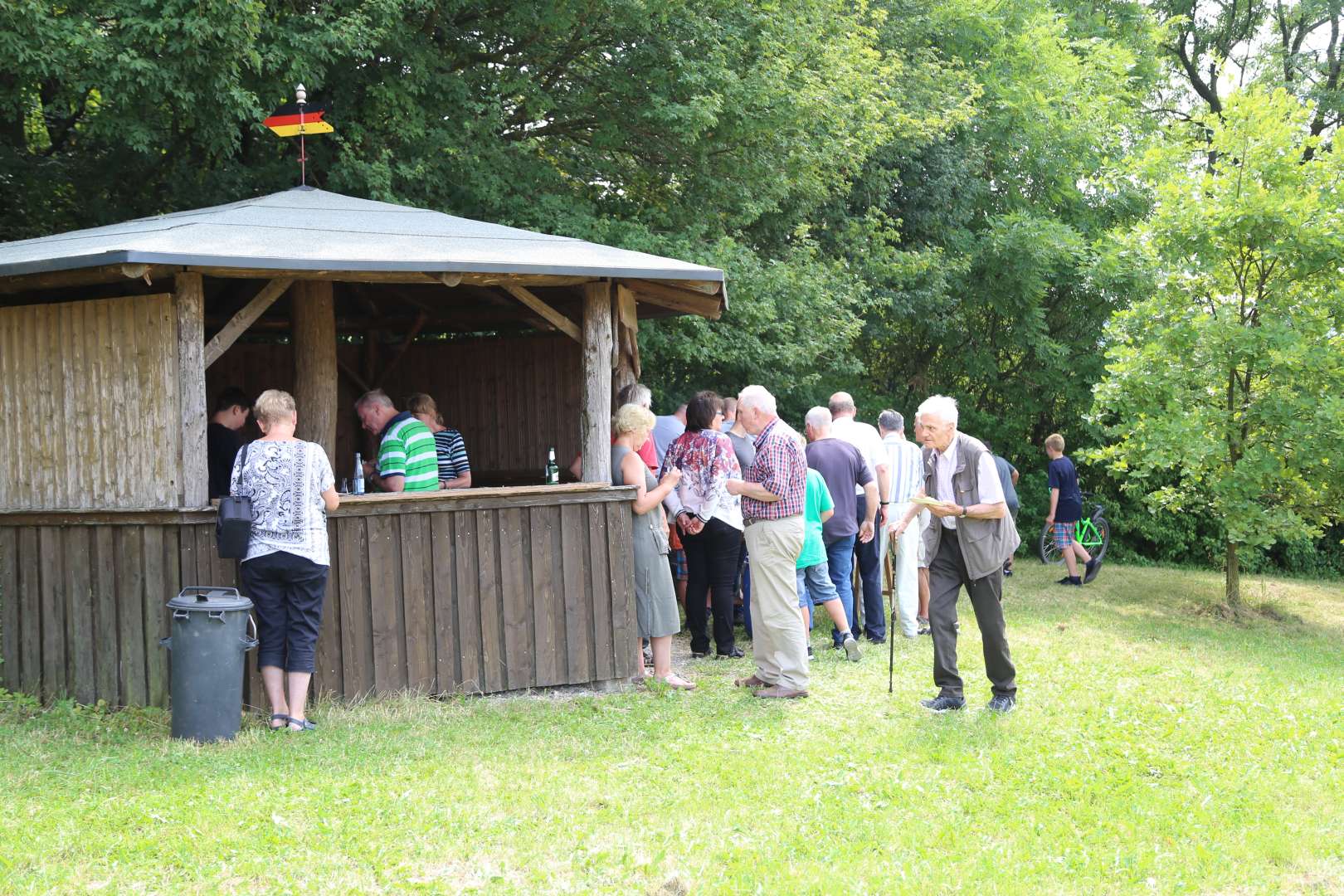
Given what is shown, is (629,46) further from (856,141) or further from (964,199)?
(964,199)

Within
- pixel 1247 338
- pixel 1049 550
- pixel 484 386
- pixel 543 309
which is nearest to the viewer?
pixel 543 309

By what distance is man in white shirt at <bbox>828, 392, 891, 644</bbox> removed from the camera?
9.70 meters

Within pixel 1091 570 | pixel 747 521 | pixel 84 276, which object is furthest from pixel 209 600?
pixel 1091 570

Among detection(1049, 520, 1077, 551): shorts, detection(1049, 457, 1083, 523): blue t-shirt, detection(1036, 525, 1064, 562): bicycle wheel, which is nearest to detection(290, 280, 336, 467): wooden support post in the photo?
detection(1049, 457, 1083, 523): blue t-shirt

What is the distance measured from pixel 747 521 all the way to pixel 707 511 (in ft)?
3.05

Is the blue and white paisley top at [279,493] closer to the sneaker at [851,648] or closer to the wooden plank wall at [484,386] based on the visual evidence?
the sneaker at [851,648]

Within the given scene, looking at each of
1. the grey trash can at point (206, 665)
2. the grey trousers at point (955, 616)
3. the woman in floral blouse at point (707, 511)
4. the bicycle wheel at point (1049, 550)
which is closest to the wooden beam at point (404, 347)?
the woman in floral blouse at point (707, 511)

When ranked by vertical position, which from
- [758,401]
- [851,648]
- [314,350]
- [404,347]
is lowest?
[851,648]

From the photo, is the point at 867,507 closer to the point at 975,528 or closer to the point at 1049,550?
the point at 975,528

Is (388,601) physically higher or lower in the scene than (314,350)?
lower

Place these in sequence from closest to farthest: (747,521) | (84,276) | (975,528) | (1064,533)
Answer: (975,528) → (84,276) → (747,521) → (1064,533)

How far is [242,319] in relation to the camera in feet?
23.4

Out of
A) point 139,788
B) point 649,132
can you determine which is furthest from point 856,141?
point 139,788

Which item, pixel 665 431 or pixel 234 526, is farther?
pixel 665 431
